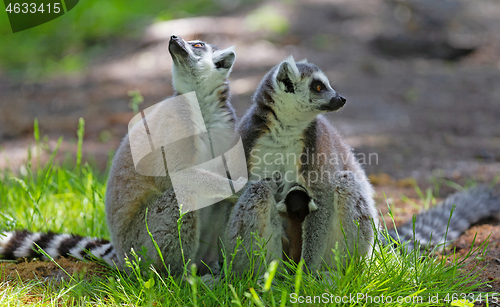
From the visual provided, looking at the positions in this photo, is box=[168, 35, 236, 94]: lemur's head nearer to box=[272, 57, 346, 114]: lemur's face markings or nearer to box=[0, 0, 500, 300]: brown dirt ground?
box=[272, 57, 346, 114]: lemur's face markings

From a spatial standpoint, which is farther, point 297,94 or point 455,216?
point 455,216

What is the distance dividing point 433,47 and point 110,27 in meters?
9.50

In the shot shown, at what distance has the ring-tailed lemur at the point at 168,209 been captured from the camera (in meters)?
3.09

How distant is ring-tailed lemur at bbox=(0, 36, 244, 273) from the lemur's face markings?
1.51 feet

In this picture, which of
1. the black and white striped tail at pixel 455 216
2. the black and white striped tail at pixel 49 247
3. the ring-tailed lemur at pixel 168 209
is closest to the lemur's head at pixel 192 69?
the ring-tailed lemur at pixel 168 209

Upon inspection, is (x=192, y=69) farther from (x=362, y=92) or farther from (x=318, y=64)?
(x=318, y=64)

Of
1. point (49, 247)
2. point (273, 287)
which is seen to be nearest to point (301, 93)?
point (273, 287)

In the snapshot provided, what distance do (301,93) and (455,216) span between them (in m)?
1.90

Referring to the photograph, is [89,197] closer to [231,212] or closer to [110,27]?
[231,212]

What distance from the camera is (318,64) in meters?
11.4

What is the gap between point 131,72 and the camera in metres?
11.0

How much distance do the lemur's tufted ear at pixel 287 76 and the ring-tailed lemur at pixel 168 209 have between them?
1.58ft

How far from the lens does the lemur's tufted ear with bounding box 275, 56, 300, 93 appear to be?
3340 mm

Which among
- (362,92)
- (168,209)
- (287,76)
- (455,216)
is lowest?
(362,92)
